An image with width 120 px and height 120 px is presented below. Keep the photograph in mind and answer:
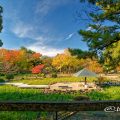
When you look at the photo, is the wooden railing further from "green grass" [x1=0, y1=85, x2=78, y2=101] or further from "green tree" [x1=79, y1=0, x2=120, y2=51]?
"green grass" [x1=0, y1=85, x2=78, y2=101]

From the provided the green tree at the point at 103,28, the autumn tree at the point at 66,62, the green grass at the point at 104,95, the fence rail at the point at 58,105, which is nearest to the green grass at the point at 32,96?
the green grass at the point at 104,95

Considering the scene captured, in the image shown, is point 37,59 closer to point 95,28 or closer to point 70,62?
point 70,62

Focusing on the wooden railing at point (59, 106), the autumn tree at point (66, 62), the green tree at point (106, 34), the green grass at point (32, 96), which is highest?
the autumn tree at point (66, 62)

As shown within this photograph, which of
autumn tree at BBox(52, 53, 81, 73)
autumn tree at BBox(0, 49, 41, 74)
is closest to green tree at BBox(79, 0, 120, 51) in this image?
autumn tree at BBox(0, 49, 41, 74)

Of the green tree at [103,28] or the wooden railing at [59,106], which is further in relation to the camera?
the green tree at [103,28]

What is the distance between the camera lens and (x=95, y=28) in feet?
43.3

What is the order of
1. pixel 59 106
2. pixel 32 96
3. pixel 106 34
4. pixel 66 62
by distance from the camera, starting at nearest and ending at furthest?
1. pixel 59 106
2. pixel 106 34
3. pixel 32 96
4. pixel 66 62

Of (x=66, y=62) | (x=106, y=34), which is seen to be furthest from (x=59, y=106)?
(x=66, y=62)

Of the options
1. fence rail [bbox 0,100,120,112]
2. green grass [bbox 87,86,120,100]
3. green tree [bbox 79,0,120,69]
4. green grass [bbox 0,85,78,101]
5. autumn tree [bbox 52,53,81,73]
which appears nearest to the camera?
fence rail [bbox 0,100,120,112]

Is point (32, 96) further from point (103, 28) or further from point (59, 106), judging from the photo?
point (59, 106)

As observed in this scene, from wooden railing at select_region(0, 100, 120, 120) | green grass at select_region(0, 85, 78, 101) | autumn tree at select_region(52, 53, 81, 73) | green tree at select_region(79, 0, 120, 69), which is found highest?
autumn tree at select_region(52, 53, 81, 73)

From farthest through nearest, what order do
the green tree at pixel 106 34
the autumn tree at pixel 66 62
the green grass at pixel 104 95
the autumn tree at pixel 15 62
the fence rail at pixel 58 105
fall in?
1. the autumn tree at pixel 66 62
2. the autumn tree at pixel 15 62
3. the green grass at pixel 104 95
4. the green tree at pixel 106 34
5. the fence rail at pixel 58 105

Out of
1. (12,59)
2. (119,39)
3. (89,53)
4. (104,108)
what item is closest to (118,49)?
(119,39)

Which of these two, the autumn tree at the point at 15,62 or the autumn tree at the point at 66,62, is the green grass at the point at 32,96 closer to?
the autumn tree at the point at 15,62
